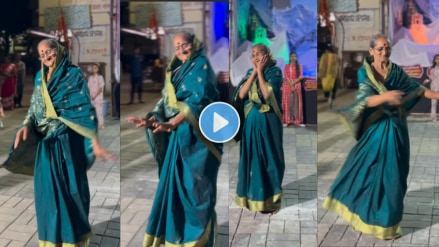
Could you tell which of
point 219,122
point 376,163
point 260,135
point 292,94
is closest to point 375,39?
point 292,94

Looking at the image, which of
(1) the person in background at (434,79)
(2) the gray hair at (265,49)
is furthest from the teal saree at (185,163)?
(1) the person in background at (434,79)

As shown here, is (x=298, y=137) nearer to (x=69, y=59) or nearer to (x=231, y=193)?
(x=231, y=193)

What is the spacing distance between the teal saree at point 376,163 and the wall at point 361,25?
0.11m

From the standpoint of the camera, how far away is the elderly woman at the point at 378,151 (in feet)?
7.34

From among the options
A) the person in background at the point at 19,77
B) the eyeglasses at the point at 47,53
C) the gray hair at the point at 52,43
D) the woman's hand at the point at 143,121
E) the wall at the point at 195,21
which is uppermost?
the wall at the point at 195,21

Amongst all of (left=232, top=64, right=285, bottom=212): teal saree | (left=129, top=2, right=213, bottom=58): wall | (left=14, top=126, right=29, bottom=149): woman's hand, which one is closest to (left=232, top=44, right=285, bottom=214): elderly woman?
(left=232, top=64, right=285, bottom=212): teal saree

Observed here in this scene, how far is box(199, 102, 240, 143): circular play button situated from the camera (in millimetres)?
2264

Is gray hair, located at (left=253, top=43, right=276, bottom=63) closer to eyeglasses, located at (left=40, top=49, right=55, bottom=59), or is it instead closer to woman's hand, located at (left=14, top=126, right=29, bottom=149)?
eyeglasses, located at (left=40, top=49, right=55, bottom=59)

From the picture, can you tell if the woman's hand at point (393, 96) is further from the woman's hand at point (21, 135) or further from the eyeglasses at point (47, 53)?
the woman's hand at point (21, 135)

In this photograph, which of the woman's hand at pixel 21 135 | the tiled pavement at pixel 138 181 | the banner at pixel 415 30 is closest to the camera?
the banner at pixel 415 30

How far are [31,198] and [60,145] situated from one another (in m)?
0.34

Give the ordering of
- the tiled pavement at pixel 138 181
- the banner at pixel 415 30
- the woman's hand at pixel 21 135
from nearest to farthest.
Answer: the banner at pixel 415 30, the tiled pavement at pixel 138 181, the woman's hand at pixel 21 135

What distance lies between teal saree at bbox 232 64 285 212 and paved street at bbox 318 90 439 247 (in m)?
0.20

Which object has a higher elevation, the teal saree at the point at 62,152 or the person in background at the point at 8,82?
the person in background at the point at 8,82
